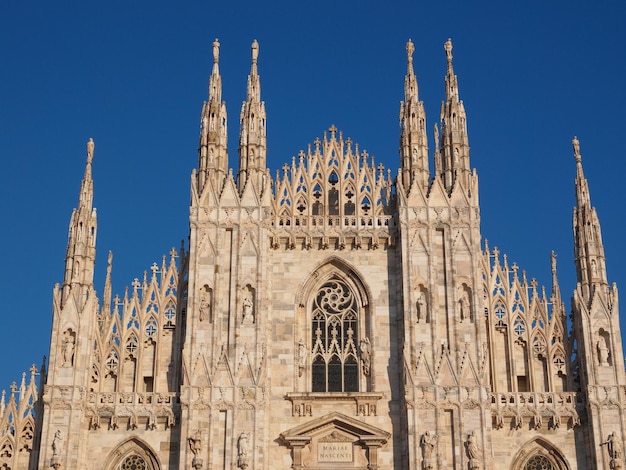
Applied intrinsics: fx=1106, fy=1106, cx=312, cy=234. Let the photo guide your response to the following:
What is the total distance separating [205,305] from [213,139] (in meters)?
5.19

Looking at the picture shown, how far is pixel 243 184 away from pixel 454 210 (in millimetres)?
6061

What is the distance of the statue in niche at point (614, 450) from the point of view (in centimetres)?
2825

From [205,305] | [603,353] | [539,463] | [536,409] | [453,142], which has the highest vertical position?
[453,142]

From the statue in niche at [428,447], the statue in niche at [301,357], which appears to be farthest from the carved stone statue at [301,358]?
the statue in niche at [428,447]

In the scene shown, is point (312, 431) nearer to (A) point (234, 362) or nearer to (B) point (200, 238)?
(A) point (234, 362)

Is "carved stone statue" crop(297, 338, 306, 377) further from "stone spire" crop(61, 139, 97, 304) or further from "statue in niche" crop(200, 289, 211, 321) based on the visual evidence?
"stone spire" crop(61, 139, 97, 304)

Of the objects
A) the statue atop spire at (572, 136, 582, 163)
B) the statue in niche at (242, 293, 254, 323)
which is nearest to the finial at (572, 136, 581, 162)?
the statue atop spire at (572, 136, 582, 163)

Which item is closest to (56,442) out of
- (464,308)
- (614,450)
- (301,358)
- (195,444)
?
(195,444)

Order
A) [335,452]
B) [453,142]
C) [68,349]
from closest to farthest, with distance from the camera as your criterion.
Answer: [335,452], [68,349], [453,142]

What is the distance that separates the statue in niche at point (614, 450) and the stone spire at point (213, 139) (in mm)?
12812

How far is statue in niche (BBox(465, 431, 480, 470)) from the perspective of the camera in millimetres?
28172

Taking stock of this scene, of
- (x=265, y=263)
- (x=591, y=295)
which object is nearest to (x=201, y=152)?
(x=265, y=263)

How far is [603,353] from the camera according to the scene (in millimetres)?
29562

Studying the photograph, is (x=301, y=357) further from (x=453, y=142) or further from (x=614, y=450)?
(x=614, y=450)
